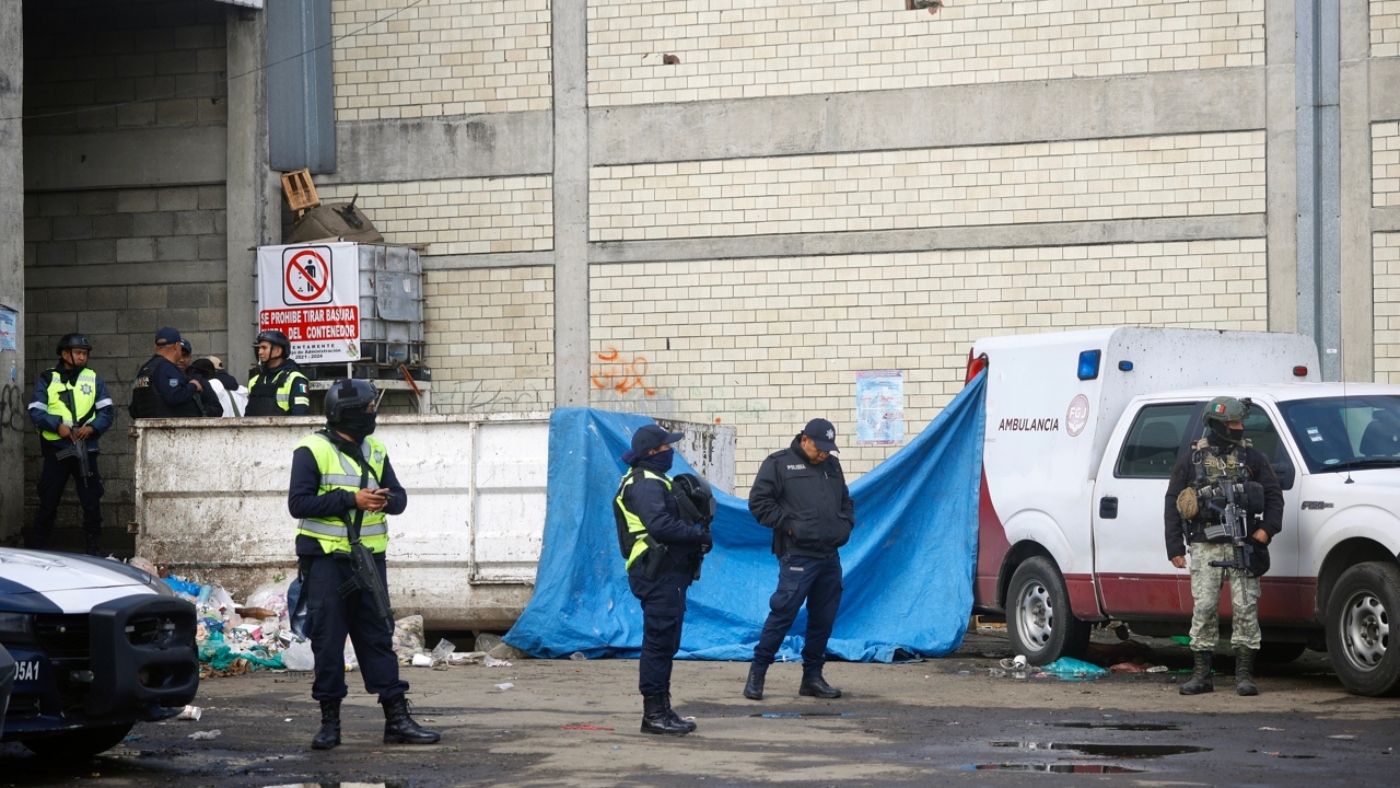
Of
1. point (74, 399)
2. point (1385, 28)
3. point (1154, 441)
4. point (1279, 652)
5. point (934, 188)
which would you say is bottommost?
point (1279, 652)

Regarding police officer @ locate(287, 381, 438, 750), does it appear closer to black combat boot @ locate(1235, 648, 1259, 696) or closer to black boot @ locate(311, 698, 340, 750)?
black boot @ locate(311, 698, 340, 750)

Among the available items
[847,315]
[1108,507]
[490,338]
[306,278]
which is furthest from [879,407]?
[1108,507]

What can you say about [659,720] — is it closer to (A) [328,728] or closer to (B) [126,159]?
(A) [328,728]

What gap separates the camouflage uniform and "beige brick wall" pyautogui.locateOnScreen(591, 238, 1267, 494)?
700cm

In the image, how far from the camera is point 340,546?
8336mm

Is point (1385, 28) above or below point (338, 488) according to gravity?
above

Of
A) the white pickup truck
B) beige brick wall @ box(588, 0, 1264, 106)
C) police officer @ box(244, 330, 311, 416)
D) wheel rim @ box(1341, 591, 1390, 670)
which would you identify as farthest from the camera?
beige brick wall @ box(588, 0, 1264, 106)

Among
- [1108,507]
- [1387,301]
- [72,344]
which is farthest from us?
[1387,301]

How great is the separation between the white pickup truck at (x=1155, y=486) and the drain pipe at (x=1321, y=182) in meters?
4.62

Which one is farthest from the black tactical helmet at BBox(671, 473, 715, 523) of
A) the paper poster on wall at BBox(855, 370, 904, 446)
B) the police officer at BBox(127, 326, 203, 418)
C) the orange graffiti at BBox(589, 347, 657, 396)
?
the orange graffiti at BBox(589, 347, 657, 396)

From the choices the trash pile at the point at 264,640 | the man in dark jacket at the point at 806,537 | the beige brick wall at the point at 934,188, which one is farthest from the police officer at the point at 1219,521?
the beige brick wall at the point at 934,188

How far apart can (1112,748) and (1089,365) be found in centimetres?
403

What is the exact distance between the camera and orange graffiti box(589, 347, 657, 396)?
18.6 metres

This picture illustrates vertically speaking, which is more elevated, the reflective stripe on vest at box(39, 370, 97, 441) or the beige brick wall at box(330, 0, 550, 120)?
the beige brick wall at box(330, 0, 550, 120)
